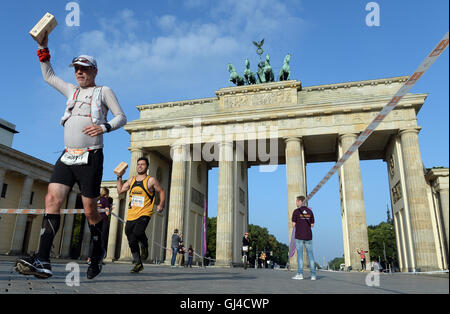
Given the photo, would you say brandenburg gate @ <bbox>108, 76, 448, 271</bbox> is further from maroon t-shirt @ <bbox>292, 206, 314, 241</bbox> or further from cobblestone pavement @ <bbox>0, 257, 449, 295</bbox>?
cobblestone pavement @ <bbox>0, 257, 449, 295</bbox>

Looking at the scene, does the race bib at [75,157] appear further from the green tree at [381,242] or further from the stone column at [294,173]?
the green tree at [381,242]

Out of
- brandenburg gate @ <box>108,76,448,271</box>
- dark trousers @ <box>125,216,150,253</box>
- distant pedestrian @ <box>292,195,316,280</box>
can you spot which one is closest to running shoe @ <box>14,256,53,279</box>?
dark trousers @ <box>125,216,150,253</box>

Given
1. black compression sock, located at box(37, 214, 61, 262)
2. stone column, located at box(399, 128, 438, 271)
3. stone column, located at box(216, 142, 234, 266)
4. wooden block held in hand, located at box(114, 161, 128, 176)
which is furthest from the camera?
stone column, located at box(216, 142, 234, 266)

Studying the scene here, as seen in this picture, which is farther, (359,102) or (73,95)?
(359,102)

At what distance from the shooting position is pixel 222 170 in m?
29.5

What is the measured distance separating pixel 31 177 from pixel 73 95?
34196mm

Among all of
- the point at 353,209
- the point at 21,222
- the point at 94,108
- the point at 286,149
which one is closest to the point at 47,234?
the point at 94,108

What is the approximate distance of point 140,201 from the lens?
6.83m

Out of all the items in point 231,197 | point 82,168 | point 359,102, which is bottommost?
point 82,168

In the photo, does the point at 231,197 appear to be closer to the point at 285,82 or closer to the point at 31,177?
the point at 285,82

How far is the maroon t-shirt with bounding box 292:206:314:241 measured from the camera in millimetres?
8539

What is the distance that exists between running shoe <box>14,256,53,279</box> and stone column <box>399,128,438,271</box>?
982 inches
